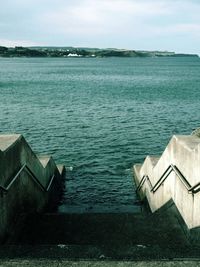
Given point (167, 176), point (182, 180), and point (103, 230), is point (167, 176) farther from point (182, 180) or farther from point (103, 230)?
point (103, 230)

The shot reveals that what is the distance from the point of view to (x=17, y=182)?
27.9ft

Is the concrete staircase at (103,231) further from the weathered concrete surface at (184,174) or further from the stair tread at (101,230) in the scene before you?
the weathered concrete surface at (184,174)

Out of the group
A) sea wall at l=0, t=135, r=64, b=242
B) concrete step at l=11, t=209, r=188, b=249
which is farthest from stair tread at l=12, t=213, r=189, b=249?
sea wall at l=0, t=135, r=64, b=242

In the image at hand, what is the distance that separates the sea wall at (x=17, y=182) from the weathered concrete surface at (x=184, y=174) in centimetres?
308

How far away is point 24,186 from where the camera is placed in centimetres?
922

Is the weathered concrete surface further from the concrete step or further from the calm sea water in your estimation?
the calm sea water

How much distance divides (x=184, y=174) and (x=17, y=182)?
3292mm

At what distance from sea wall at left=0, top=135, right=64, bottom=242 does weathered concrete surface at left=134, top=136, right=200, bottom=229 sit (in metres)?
3.08

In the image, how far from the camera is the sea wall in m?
7.46

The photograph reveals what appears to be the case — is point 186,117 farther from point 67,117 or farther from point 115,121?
point 67,117

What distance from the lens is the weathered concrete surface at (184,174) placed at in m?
7.67

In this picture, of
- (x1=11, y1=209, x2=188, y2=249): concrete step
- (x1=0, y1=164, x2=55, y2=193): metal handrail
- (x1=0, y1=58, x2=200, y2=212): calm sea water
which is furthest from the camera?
(x1=0, y1=58, x2=200, y2=212): calm sea water

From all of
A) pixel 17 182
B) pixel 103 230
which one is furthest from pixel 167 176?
pixel 17 182

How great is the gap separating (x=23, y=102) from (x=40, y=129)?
1990 centimetres
